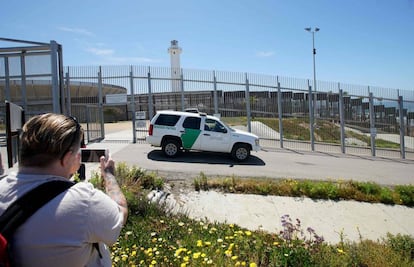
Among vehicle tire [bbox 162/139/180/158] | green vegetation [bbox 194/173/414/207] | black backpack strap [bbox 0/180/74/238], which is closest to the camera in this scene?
black backpack strap [bbox 0/180/74/238]

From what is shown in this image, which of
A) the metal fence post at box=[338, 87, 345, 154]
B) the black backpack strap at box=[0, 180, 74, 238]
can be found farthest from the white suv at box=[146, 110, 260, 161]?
the black backpack strap at box=[0, 180, 74, 238]

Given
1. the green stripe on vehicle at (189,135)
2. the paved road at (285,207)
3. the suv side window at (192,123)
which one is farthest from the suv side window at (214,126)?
the paved road at (285,207)

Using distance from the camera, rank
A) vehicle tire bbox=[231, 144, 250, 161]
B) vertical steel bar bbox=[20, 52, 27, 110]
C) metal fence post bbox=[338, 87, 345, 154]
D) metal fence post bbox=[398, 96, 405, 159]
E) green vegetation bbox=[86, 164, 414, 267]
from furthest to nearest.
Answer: metal fence post bbox=[398, 96, 405, 159]
metal fence post bbox=[338, 87, 345, 154]
vehicle tire bbox=[231, 144, 250, 161]
vertical steel bar bbox=[20, 52, 27, 110]
green vegetation bbox=[86, 164, 414, 267]

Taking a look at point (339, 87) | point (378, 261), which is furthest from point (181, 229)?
point (339, 87)

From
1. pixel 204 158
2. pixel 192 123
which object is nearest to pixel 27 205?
pixel 192 123

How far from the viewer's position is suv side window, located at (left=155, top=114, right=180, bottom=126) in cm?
1284

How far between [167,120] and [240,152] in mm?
3277

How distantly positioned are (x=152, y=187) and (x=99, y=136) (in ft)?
36.3

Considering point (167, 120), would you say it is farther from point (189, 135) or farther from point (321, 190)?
point (321, 190)

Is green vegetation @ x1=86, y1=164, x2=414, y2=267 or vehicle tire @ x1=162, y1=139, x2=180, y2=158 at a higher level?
vehicle tire @ x1=162, y1=139, x2=180, y2=158

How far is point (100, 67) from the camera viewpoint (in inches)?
663

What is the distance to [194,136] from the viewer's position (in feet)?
42.1

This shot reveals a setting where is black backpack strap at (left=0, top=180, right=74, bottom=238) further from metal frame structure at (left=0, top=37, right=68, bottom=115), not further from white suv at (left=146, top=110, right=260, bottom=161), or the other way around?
white suv at (left=146, top=110, right=260, bottom=161)

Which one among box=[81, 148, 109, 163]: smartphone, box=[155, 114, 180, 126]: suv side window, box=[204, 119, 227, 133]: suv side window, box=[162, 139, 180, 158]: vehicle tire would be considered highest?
box=[155, 114, 180, 126]: suv side window
